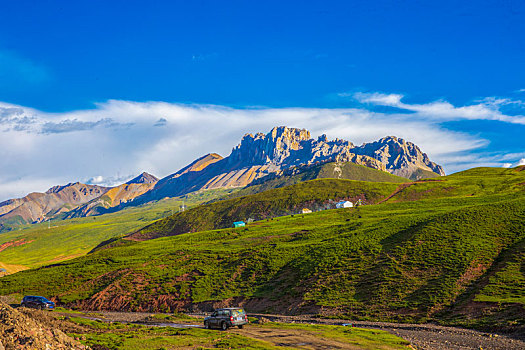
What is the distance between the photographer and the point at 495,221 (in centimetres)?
8031

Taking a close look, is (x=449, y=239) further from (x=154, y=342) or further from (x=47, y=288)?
(x=47, y=288)

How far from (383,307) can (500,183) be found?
530 ft

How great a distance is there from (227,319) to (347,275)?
33.1 m

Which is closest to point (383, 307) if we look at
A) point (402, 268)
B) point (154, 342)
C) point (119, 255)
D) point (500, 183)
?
point (402, 268)

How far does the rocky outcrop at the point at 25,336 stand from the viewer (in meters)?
23.1

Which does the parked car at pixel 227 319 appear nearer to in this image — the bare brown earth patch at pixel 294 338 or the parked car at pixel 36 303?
the bare brown earth patch at pixel 294 338

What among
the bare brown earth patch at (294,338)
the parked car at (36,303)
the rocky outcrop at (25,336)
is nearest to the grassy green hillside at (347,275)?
the parked car at (36,303)

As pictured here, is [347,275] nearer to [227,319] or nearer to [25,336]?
[227,319]

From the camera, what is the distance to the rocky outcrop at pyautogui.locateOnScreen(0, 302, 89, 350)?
23.1 m

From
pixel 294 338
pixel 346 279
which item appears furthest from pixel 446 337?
pixel 346 279

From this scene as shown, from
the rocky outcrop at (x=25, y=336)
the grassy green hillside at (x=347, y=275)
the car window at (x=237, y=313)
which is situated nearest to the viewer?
the rocky outcrop at (x=25, y=336)

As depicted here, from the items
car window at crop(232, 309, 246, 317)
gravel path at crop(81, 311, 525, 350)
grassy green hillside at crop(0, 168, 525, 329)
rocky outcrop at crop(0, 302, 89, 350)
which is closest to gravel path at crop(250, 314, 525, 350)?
gravel path at crop(81, 311, 525, 350)

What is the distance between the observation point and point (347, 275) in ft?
234

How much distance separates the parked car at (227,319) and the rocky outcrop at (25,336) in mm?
19755
